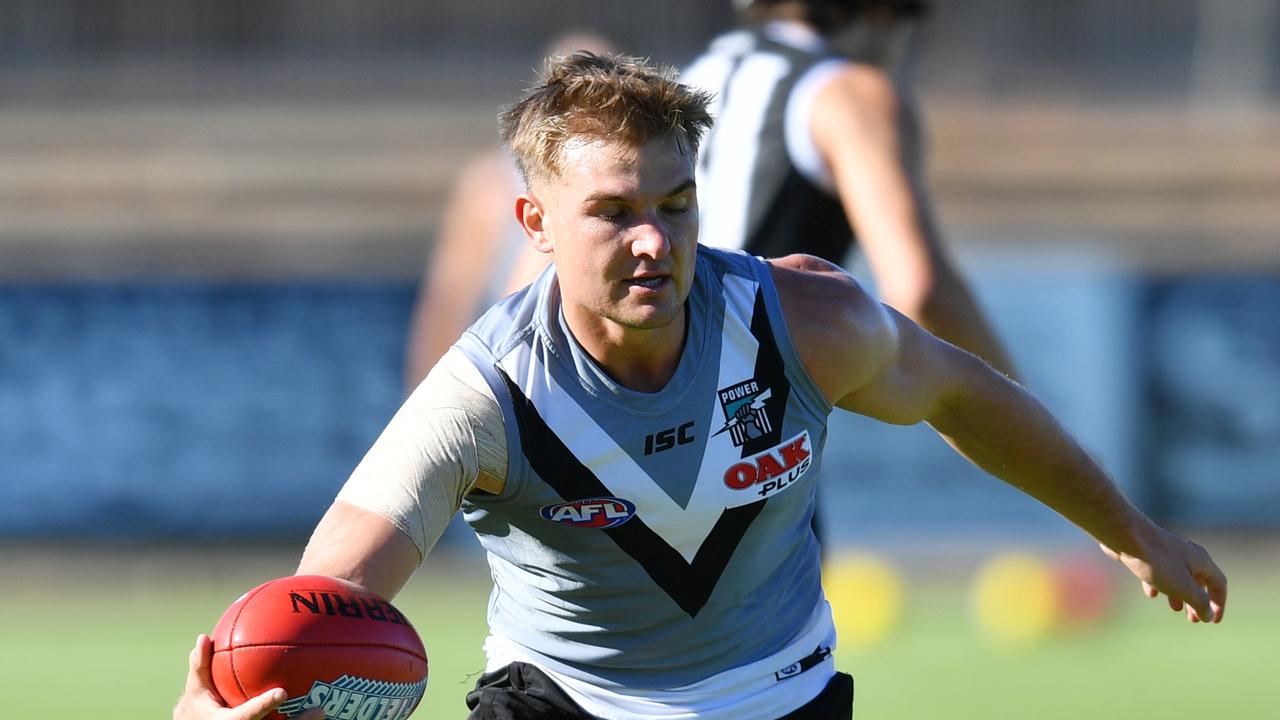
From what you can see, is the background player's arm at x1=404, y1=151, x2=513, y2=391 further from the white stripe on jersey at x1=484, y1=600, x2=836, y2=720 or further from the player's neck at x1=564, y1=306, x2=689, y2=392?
the player's neck at x1=564, y1=306, x2=689, y2=392

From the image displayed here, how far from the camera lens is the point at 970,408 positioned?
13.5 feet

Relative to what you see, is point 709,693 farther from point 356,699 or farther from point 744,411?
point 356,699

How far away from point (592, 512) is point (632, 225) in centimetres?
59

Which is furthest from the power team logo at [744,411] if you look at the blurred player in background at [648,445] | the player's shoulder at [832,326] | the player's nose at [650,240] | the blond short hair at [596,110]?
the blond short hair at [596,110]

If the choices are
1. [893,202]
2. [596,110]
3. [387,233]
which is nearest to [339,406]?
[387,233]

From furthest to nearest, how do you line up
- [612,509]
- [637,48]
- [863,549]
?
[637,48], [863,549], [612,509]

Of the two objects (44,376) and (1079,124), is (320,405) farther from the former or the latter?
(1079,124)

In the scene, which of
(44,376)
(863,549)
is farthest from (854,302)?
(44,376)

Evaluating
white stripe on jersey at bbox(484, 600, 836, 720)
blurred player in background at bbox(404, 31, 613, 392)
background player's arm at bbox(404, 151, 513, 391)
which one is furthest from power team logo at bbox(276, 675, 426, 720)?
background player's arm at bbox(404, 151, 513, 391)

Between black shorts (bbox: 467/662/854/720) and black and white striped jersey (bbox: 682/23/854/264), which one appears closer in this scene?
black shorts (bbox: 467/662/854/720)

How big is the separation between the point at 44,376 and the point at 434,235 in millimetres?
3555

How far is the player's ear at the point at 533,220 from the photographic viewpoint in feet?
12.6

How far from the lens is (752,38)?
5320mm

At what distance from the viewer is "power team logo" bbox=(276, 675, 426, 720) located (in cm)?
338
